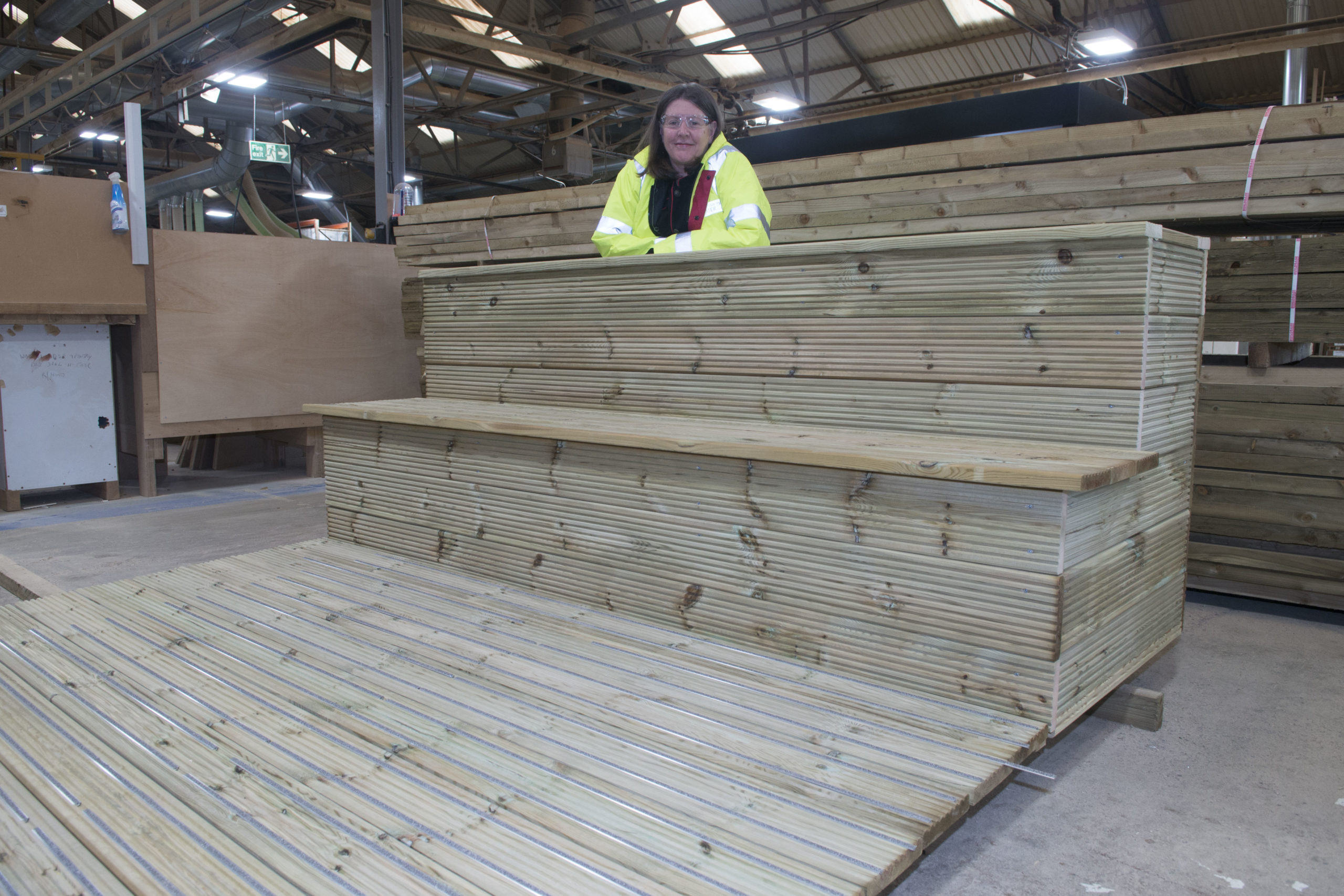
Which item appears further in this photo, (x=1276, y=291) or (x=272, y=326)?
(x=272, y=326)

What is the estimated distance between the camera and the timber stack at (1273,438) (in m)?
3.46

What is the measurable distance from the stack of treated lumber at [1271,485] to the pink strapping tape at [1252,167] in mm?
739

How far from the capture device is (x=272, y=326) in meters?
6.51

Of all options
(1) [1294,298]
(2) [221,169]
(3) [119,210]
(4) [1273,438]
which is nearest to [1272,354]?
(1) [1294,298]

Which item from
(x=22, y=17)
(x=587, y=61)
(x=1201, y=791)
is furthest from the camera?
(x=22, y=17)

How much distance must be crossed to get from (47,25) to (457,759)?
41.6ft

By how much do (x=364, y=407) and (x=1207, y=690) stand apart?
2.98 meters

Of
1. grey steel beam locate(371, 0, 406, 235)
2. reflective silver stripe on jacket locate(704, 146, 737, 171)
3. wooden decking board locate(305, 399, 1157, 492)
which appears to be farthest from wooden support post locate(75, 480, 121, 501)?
reflective silver stripe on jacket locate(704, 146, 737, 171)

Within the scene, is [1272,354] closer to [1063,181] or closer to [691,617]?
[1063,181]

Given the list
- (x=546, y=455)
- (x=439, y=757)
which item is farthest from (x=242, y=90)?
(x=439, y=757)

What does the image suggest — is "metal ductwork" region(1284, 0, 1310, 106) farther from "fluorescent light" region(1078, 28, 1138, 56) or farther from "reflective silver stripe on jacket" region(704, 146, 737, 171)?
"reflective silver stripe on jacket" region(704, 146, 737, 171)

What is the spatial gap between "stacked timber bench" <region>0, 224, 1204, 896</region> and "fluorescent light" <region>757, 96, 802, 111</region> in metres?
10.5

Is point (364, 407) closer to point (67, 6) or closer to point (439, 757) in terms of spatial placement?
point (439, 757)

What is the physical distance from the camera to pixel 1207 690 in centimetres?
274
